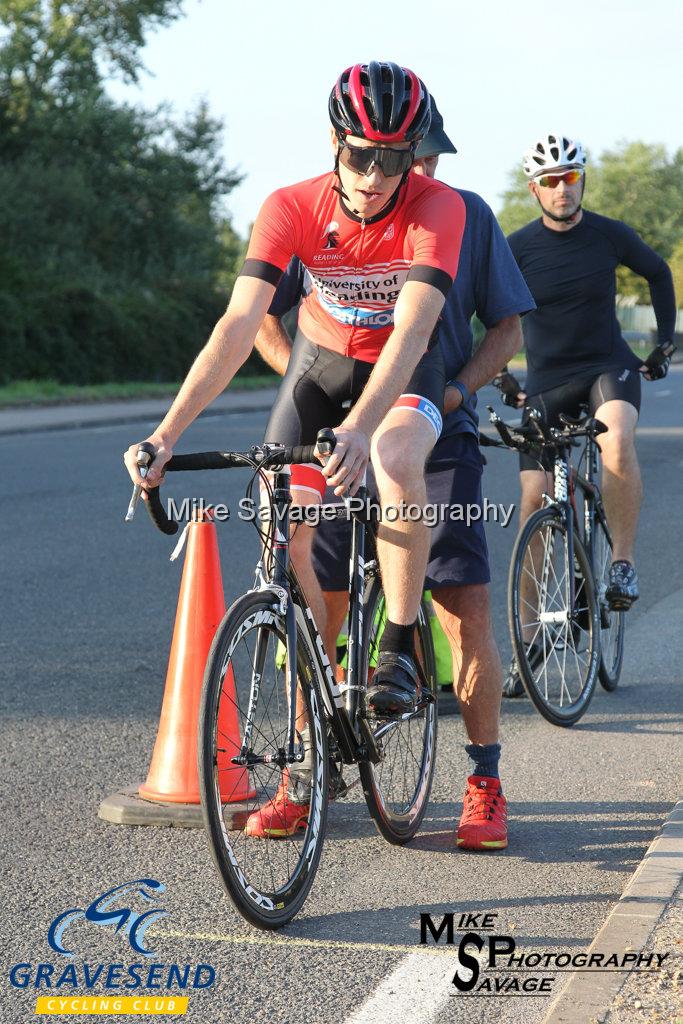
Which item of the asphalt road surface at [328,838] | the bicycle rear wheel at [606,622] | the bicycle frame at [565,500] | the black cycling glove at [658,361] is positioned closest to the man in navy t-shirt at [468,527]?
the asphalt road surface at [328,838]

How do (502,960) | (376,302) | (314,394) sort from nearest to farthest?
(502,960) → (376,302) → (314,394)

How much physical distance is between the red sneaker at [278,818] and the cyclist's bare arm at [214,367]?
964 millimetres

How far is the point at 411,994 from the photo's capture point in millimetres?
3248

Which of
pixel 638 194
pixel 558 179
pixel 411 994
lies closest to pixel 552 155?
pixel 558 179

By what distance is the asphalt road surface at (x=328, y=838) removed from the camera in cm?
334

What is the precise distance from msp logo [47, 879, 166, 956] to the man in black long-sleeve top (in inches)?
131

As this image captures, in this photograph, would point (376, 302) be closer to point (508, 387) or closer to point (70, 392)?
point (508, 387)

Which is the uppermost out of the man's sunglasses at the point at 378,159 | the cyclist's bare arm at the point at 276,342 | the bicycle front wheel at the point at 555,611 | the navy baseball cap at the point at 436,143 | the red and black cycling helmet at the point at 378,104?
the navy baseball cap at the point at 436,143

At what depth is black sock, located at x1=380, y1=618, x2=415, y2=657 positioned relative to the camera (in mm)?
4016

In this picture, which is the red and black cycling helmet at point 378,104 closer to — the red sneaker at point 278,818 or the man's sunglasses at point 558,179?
the red sneaker at point 278,818

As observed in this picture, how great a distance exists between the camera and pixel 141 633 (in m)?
7.25

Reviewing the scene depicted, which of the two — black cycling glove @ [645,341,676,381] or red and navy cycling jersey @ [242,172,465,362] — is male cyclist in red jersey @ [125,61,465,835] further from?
black cycling glove @ [645,341,676,381]

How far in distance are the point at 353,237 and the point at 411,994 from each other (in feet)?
6.47

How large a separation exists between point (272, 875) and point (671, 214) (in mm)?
116562
